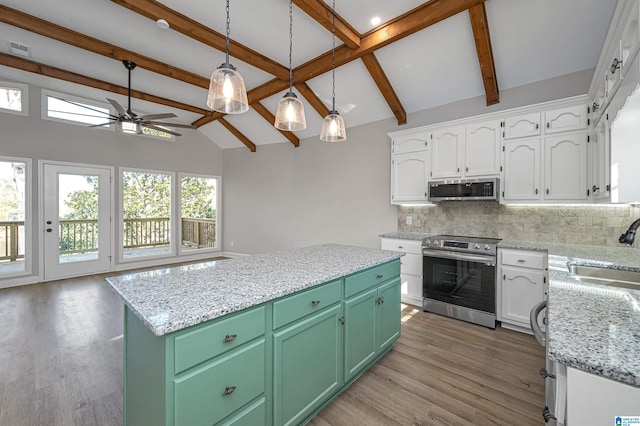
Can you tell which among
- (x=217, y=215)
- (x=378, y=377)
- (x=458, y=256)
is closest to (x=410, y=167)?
(x=458, y=256)

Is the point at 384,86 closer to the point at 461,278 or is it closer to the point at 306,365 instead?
the point at 461,278

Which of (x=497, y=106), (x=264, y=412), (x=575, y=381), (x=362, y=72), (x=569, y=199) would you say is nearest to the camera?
(x=575, y=381)

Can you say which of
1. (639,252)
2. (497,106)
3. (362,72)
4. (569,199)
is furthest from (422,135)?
(639,252)

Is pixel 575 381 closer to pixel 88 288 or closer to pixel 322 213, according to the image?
pixel 322 213

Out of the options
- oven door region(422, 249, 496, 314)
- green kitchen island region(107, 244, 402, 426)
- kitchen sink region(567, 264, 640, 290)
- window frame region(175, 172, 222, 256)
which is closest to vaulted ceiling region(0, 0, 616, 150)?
oven door region(422, 249, 496, 314)

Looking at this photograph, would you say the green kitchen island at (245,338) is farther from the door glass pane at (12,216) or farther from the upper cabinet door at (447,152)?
the door glass pane at (12,216)

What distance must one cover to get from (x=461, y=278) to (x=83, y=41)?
18.3ft

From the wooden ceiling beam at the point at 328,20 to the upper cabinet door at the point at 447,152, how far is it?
1593 mm

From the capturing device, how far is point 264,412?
139 centimetres

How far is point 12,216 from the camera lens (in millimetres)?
4711

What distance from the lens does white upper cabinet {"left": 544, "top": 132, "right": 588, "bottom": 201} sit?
9.32ft

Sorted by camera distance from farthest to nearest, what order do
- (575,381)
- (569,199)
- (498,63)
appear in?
(498,63), (569,199), (575,381)

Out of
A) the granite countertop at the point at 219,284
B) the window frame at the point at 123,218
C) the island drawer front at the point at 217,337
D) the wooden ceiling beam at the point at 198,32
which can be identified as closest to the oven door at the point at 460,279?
the granite countertop at the point at 219,284

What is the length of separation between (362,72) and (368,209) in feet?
7.11
